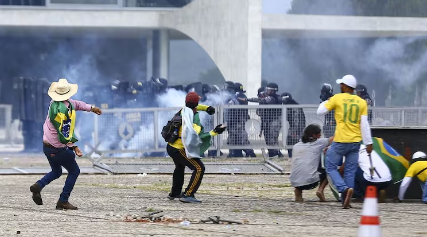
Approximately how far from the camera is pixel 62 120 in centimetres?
1202

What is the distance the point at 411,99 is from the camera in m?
35.4

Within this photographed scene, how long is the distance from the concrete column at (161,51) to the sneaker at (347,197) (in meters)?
27.7

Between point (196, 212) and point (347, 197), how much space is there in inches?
72.5

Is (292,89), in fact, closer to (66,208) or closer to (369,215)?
(66,208)

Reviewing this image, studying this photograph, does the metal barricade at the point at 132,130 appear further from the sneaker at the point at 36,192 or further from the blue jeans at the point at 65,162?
the blue jeans at the point at 65,162

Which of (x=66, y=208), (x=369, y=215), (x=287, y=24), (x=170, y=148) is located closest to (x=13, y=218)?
(x=66, y=208)

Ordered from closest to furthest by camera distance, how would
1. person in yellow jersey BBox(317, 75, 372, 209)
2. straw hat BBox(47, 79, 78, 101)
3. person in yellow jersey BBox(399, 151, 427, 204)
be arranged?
straw hat BBox(47, 79, 78, 101) → person in yellow jersey BBox(317, 75, 372, 209) → person in yellow jersey BBox(399, 151, 427, 204)

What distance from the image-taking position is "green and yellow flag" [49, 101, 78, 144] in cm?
1201

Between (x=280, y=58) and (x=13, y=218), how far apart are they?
2624cm

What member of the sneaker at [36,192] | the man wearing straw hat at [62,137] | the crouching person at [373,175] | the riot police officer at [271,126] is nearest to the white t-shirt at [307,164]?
the crouching person at [373,175]

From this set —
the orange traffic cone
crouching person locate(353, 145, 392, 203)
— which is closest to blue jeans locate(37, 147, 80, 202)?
crouching person locate(353, 145, 392, 203)

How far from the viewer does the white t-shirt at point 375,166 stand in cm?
1304

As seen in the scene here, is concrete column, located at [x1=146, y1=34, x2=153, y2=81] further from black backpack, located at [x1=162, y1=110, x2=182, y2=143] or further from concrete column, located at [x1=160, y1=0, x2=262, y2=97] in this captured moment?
black backpack, located at [x1=162, y1=110, x2=182, y2=143]

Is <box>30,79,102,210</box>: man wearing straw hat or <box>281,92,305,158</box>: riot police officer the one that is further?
<box>281,92,305,158</box>: riot police officer
